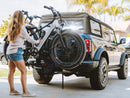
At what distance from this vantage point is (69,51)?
6727 mm

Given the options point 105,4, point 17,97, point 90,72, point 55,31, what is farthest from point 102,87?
point 105,4

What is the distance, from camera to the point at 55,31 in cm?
708

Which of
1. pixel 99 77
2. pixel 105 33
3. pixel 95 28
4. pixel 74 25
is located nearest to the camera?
pixel 99 77

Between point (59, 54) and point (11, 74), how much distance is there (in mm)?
1315

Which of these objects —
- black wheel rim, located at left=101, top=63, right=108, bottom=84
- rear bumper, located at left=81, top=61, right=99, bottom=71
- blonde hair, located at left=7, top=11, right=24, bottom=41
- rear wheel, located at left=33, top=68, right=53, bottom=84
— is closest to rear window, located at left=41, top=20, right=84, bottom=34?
rear bumper, located at left=81, top=61, right=99, bottom=71

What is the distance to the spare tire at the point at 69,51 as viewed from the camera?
6.55m

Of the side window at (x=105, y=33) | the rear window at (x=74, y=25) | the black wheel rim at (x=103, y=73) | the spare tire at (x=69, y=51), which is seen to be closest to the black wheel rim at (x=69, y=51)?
the spare tire at (x=69, y=51)

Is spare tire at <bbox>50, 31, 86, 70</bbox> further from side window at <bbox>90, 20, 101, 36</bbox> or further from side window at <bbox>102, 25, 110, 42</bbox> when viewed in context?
side window at <bbox>102, 25, 110, 42</bbox>

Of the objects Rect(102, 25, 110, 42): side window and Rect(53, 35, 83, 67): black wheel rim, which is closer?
Rect(53, 35, 83, 67): black wheel rim

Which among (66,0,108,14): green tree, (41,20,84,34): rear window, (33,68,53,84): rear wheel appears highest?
(66,0,108,14): green tree

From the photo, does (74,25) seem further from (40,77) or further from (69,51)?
(40,77)

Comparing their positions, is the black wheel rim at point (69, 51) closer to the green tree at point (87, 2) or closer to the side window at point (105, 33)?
the side window at point (105, 33)

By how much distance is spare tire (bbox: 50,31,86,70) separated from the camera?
21.5 feet

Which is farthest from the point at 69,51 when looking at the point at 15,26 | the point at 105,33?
the point at 105,33
